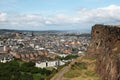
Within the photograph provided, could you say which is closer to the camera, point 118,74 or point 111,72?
point 118,74

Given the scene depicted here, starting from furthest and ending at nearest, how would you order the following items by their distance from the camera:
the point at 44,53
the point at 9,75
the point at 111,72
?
1. the point at 44,53
2. the point at 9,75
3. the point at 111,72

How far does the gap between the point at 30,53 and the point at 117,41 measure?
107130 millimetres

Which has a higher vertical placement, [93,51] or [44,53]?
[93,51]

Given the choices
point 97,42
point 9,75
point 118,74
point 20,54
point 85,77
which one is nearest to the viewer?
point 118,74

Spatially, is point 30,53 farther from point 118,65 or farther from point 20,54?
point 118,65

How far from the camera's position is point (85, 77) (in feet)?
119

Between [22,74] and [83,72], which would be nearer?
[83,72]

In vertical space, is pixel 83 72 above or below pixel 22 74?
above

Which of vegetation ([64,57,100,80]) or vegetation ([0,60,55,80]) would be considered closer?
vegetation ([64,57,100,80])

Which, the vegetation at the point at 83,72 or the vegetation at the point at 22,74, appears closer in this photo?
the vegetation at the point at 83,72

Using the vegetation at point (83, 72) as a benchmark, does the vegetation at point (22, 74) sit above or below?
below

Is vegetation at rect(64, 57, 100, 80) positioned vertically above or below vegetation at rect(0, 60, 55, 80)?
above

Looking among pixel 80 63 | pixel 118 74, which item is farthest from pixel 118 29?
pixel 80 63

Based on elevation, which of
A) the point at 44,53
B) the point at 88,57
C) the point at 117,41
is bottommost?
the point at 44,53
